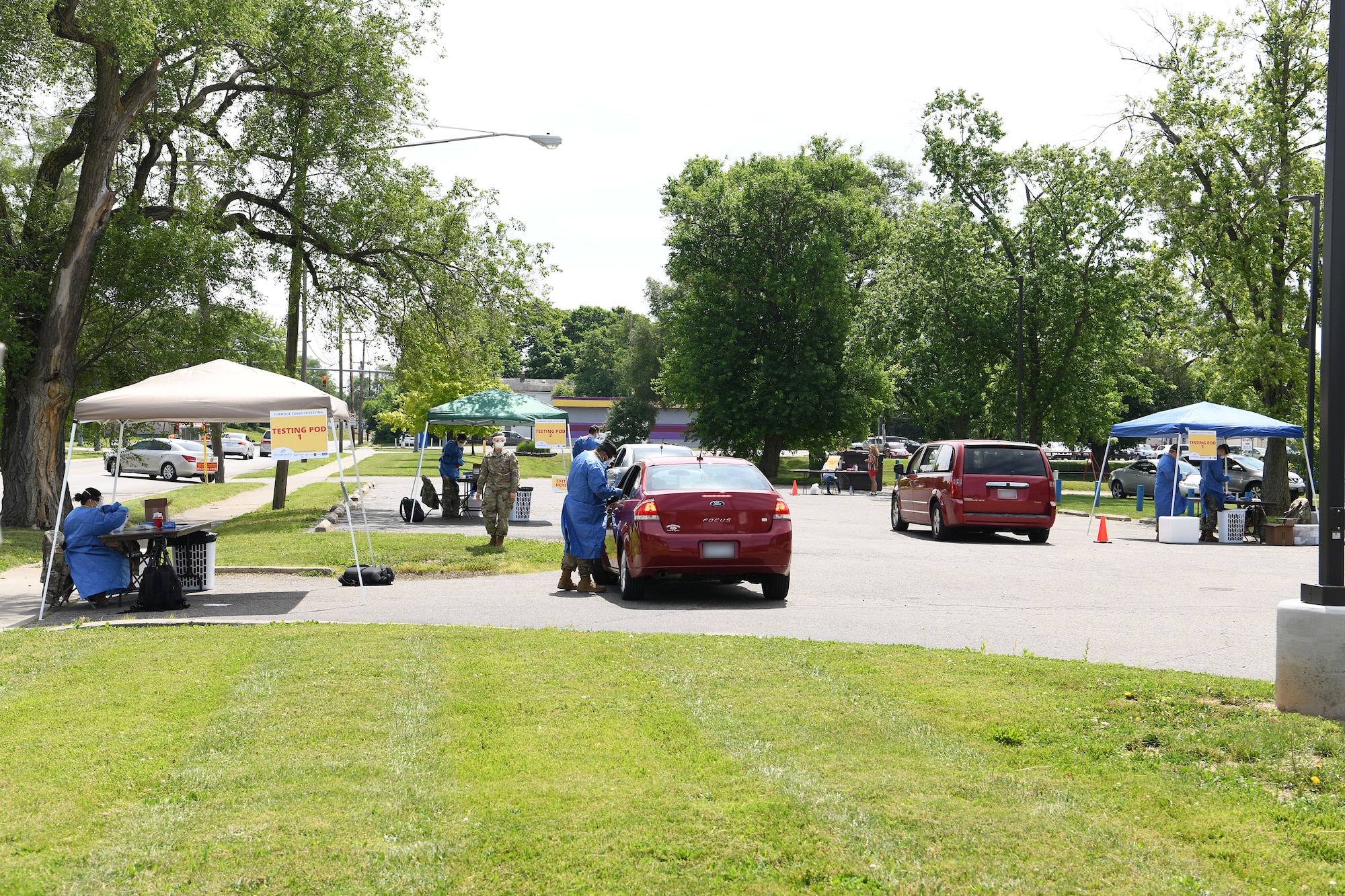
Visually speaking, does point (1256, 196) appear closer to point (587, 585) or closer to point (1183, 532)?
point (1183, 532)

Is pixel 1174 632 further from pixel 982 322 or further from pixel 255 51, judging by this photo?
pixel 982 322

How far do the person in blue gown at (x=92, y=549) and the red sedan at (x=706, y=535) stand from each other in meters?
5.37

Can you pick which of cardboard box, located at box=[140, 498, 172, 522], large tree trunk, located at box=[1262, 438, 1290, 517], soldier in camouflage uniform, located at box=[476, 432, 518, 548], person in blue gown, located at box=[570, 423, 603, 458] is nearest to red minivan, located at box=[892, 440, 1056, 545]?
person in blue gown, located at box=[570, 423, 603, 458]

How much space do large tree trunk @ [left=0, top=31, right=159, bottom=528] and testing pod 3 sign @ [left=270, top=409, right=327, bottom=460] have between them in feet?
34.4

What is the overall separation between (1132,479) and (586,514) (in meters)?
29.9

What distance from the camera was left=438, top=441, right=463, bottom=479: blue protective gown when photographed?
25.5 m

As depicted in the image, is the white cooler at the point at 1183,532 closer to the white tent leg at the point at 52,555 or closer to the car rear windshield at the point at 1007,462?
the car rear windshield at the point at 1007,462

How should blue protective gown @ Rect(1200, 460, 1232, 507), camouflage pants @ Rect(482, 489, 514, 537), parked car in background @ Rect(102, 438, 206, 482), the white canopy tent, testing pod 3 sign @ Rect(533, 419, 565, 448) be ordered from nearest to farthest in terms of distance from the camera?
the white canopy tent < camouflage pants @ Rect(482, 489, 514, 537) < blue protective gown @ Rect(1200, 460, 1232, 507) < testing pod 3 sign @ Rect(533, 419, 565, 448) < parked car in background @ Rect(102, 438, 206, 482)

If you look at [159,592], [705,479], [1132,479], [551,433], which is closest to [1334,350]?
[705,479]

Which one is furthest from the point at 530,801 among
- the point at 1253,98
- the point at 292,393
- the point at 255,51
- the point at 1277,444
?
the point at 1253,98

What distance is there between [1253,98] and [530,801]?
32.1 m

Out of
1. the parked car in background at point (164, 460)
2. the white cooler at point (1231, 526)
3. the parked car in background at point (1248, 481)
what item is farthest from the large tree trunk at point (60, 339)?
the parked car in background at point (1248, 481)

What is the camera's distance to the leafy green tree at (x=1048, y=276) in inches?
1629

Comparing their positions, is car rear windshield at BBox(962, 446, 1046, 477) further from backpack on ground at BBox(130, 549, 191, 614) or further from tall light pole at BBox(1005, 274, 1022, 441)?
tall light pole at BBox(1005, 274, 1022, 441)
